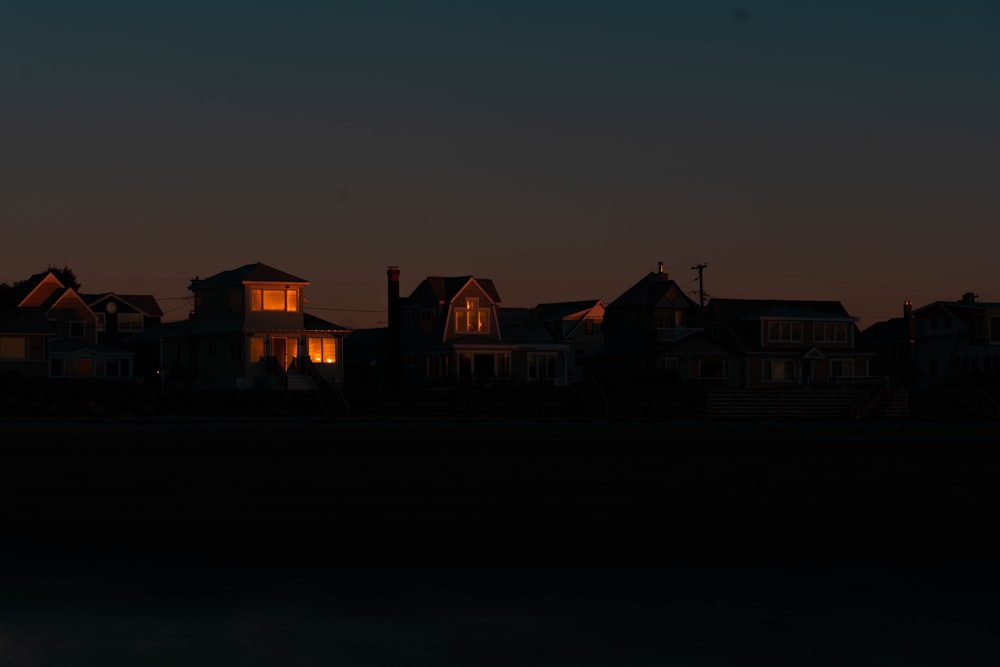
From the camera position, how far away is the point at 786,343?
95875mm

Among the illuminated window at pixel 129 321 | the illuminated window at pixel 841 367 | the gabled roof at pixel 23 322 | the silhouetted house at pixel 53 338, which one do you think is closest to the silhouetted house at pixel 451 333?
the silhouetted house at pixel 53 338

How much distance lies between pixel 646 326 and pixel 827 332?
12.6m

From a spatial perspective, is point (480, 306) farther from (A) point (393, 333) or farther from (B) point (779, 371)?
(B) point (779, 371)

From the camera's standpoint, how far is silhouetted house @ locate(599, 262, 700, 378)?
94.2 metres

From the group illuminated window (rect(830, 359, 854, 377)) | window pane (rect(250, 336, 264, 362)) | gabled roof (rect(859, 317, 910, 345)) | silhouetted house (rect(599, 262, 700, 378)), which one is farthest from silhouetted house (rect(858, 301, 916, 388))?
window pane (rect(250, 336, 264, 362))

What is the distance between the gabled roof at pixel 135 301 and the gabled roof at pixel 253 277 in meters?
27.0

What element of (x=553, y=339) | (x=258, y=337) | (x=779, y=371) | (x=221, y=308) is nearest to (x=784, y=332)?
(x=779, y=371)

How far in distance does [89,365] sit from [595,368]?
34.8 meters

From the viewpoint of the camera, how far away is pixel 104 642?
378 inches

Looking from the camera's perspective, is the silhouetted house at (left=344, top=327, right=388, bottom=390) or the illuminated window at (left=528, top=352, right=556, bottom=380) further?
the silhouetted house at (left=344, top=327, right=388, bottom=390)

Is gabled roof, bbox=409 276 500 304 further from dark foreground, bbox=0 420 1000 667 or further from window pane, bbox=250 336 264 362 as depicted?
dark foreground, bbox=0 420 1000 667

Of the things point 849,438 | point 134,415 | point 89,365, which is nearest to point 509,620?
point 849,438

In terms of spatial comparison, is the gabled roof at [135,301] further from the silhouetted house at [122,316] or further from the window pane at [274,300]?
the window pane at [274,300]

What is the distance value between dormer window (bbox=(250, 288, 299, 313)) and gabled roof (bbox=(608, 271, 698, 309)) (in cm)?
2670
